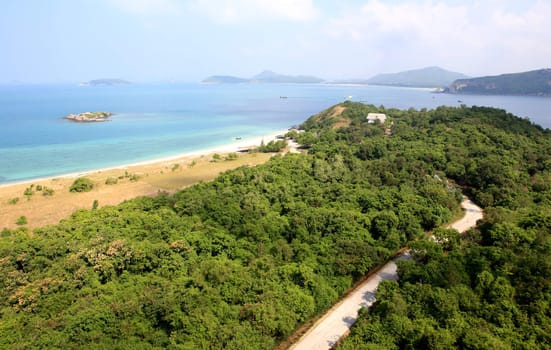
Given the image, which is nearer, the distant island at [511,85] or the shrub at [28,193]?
the shrub at [28,193]

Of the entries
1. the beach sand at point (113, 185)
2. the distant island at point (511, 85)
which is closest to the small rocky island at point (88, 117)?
the beach sand at point (113, 185)

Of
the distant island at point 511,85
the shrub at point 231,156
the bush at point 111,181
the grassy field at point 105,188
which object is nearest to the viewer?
the grassy field at point 105,188

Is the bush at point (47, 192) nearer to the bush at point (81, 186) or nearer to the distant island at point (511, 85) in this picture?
the bush at point (81, 186)

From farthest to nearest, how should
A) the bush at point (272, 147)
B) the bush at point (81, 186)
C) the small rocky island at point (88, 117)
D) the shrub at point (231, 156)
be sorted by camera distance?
the small rocky island at point (88, 117) < the bush at point (272, 147) < the shrub at point (231, 156) < the bush at point (81, 186)

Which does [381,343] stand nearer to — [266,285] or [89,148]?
[266,285]

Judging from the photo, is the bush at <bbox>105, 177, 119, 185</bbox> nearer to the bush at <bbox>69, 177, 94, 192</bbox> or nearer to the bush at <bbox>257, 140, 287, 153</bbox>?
the bush at <bbox>69, 177, 94, 192</bbox>

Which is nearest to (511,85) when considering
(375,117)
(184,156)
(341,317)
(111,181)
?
(375,117)

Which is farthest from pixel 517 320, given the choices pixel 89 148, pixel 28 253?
pixel 89 148
